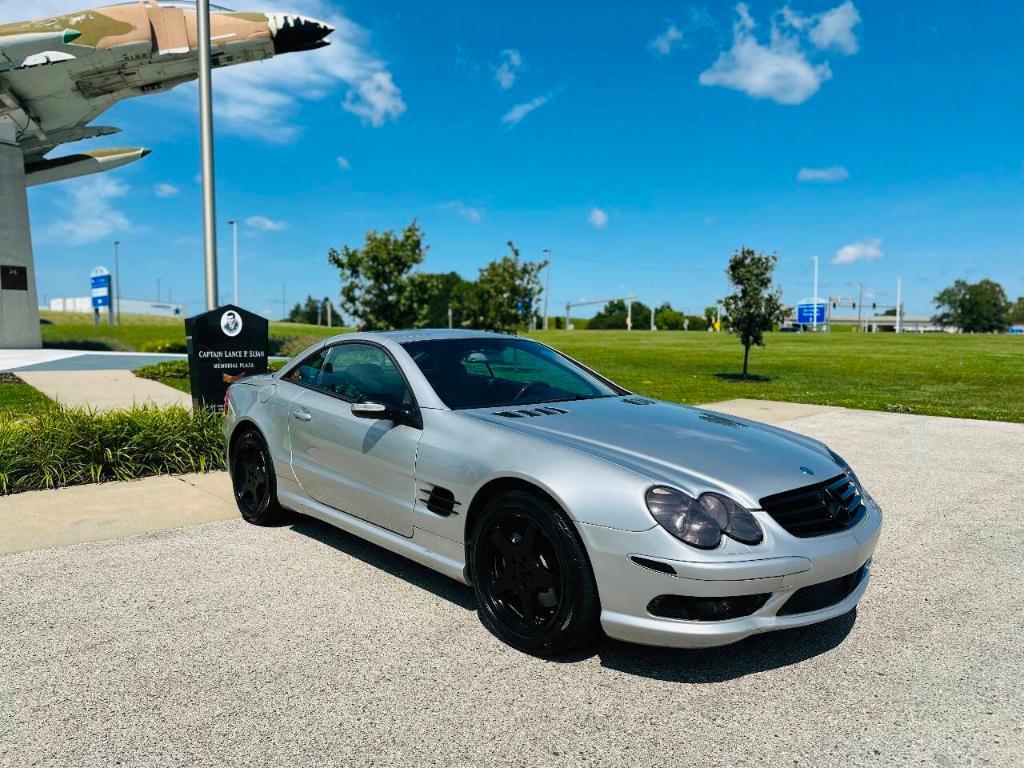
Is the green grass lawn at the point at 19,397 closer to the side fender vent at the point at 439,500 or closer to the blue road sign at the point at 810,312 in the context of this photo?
the side fender vent at the point at 439,500

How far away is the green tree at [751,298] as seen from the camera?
57.3ft

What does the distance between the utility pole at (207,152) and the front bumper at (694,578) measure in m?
7.49

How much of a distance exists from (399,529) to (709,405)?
1016 cm

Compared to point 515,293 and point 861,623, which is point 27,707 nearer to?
point 861,623

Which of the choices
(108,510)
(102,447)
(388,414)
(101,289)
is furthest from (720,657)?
(101,289)

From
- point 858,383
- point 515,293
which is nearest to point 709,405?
point 858,383

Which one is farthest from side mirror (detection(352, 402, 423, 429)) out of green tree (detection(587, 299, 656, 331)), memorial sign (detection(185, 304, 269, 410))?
green tree (detection(587, 299, 656, 331))

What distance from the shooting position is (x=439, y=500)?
3.76 metres

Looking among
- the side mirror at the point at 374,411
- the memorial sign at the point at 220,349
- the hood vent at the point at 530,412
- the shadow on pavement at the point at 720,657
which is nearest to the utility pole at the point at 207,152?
the memorial sign at the point at 220,349

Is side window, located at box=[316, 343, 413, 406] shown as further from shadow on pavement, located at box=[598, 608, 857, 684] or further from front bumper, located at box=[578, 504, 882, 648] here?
shadow on pavement, located at box=[598, 608, 857, 684]

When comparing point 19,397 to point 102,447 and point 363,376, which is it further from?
point 363,376

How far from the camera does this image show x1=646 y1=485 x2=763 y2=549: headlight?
2979mm

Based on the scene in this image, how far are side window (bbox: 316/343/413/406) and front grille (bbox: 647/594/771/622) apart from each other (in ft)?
5.84

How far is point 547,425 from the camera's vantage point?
3.75 meters
